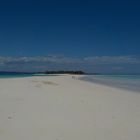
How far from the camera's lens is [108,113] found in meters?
8.16

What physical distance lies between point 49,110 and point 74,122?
195cm

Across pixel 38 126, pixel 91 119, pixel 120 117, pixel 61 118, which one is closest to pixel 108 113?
pixel 120 117

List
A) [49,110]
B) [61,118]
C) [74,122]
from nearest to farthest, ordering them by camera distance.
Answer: [74,122] < [61,118] < [49,110]

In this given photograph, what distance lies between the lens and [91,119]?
7215 millimetres

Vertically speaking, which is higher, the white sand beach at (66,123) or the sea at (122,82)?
the sea at (122,82)

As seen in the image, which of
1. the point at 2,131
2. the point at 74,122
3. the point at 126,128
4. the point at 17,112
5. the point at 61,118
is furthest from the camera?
the point at 17,112

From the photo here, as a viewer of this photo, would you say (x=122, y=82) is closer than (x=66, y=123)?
No

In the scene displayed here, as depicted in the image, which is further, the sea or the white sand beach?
the sea

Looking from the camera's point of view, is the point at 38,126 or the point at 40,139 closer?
the point at 40,139

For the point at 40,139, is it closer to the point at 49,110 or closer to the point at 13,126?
the point at 13,126

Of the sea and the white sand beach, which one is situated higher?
the sea

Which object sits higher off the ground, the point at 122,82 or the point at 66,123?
the point at 122,82

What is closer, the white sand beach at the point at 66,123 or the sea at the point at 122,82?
the white sand beach at the point at 66,123

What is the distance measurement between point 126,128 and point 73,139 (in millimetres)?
1657
